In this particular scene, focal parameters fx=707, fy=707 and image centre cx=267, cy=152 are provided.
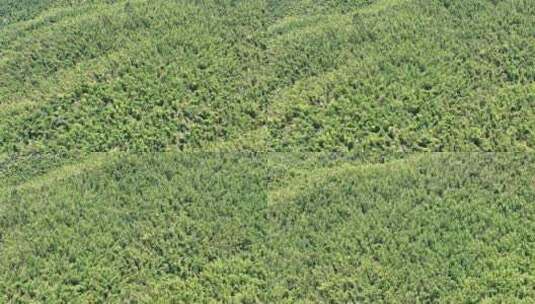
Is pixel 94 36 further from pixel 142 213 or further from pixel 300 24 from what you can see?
pixel 142 213

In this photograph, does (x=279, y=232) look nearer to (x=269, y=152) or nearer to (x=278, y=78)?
Answer: (x=269, y=152)

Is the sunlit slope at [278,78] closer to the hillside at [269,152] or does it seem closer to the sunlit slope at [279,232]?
the hillside at [269,152]

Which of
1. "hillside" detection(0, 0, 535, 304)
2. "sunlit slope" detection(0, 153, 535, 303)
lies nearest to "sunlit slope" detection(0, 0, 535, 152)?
"hillside" detection(0, 0, 535, 304)

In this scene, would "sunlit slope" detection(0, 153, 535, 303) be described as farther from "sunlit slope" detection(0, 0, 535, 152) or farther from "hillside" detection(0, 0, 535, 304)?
"sunlit slope" detection(0, 0, 535, 152)

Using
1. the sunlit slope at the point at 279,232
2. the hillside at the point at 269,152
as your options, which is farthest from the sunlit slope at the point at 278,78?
the sunlit slope at the point at 279,232

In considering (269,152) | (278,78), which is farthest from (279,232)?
(278,78)

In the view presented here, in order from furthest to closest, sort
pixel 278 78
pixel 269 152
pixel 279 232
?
pixel 278 78 → pixel 269 152 → pixel 279 232
